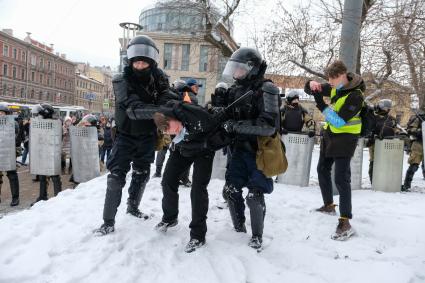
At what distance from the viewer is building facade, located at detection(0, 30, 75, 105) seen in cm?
5752

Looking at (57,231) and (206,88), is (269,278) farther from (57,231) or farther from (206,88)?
(206,88)

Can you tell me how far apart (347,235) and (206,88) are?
128 feet

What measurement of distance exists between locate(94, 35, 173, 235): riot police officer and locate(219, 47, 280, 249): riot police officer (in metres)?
0.73

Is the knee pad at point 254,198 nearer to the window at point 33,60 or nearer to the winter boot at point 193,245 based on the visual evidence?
the winter boot at point 193,245

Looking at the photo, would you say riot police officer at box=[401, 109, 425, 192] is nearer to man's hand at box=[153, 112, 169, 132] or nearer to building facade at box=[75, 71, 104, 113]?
man's hand at box=[153, 112, 169, 132]

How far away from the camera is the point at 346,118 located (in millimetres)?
3656

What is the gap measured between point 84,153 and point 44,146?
69 cm

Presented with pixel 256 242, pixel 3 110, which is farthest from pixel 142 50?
pixel 3 110

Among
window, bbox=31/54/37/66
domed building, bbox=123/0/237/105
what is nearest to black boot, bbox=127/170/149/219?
domed building, bbox=123/0/237/105

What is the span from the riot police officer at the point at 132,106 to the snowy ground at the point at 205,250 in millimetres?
397

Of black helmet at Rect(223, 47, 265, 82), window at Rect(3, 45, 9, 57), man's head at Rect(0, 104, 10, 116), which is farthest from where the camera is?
window at Rect(3, 45, 9, 57)

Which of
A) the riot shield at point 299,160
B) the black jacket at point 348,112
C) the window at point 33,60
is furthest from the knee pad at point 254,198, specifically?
the window at point 33,60

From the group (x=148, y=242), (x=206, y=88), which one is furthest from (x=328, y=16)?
(x=206, y=88)

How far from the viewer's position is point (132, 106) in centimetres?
310
